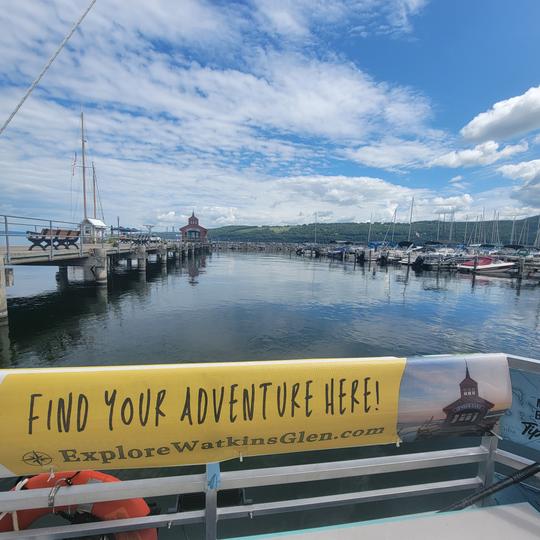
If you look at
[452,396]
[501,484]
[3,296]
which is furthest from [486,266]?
[3,296]

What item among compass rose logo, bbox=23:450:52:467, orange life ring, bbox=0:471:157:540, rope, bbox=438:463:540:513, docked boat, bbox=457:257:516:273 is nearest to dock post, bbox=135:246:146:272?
orange life ring, bbox=0:471:157:540

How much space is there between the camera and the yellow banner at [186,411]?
2113 mm

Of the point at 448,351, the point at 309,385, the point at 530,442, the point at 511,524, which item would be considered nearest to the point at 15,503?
the point at 309,385

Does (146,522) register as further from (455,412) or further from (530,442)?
(530,442)

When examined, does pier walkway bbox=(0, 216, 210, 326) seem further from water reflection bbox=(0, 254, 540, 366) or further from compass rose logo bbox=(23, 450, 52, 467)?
compass rose logo bbox=(23, 450, 52, 467)

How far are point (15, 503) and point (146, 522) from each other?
2.68 feet

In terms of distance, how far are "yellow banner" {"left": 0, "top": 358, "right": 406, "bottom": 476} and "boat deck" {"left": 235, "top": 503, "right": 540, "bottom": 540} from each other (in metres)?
0.56

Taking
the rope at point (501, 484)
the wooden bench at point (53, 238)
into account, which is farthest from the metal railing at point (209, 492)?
the wooden bench at point (53, 238)

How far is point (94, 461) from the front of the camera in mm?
2234

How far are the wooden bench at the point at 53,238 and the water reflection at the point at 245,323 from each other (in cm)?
434

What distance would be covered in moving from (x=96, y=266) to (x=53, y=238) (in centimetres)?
712

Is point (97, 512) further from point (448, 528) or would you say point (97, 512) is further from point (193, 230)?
point (193, 230)

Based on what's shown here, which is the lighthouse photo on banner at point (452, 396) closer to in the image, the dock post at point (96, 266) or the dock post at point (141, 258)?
the dock post at point (96, 266)

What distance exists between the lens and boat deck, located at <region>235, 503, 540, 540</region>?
231cm
